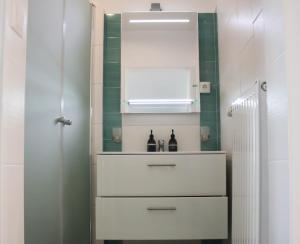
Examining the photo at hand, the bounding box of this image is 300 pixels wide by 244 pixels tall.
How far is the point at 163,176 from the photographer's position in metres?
2.23

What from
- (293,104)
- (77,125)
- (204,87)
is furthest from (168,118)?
(293,104)

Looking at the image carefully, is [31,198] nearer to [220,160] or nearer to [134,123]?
[220,160]

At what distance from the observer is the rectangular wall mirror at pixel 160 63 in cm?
278

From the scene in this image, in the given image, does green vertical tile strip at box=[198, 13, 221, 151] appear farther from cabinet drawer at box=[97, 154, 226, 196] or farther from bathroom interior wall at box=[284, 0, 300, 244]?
bathroom interior wall at box=[284, 0, 300, 244]

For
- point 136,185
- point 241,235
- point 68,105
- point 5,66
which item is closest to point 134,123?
point 136,185

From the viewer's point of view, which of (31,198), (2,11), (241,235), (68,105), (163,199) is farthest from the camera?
(163,199)

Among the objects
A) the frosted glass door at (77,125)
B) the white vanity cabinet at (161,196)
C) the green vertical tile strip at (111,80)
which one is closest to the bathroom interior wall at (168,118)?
the green vertical tile strip at (111,80)

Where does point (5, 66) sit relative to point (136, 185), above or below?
above

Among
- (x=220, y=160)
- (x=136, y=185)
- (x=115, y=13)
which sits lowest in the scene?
(x=136, y=185)

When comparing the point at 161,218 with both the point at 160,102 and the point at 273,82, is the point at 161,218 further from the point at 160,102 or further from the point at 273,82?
the point at 273,82

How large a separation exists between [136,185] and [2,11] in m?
1.49

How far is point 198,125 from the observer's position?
277 cm

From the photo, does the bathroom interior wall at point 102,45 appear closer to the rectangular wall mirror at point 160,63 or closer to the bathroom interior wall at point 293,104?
the rectangular wall mirror at point 160,63

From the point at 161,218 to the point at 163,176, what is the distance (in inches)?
9.6
